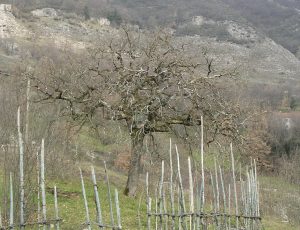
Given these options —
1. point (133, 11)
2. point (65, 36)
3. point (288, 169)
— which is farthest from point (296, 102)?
point (133, 11)

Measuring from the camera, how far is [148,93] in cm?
1605

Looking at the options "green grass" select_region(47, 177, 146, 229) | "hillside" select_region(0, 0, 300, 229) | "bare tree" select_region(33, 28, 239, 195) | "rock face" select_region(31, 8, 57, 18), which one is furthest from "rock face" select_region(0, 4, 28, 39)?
"green grass" select_region(47, 177, 146, 229)

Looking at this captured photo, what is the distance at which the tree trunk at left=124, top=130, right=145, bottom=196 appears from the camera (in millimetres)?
15414

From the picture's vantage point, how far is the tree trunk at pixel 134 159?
1541 centimetres

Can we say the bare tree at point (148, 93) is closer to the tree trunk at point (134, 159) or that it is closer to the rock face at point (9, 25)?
the tree trunk at point (134, 159)

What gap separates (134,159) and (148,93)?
211 cm

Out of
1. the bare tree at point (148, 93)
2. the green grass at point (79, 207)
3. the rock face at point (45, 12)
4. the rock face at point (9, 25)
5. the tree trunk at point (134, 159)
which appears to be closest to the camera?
the green grass at point (79, 207)

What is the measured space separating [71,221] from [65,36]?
83.5 meters

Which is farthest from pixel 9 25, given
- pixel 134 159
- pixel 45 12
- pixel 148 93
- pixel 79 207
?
pixel 79 207

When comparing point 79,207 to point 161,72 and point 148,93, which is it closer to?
point 148,93

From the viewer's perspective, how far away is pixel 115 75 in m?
16.7

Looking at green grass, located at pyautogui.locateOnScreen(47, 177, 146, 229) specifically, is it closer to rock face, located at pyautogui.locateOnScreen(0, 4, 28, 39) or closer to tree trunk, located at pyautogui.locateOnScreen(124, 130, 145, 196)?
tree trunk, located at pyautogui.locateOnScreen(124, 130, 145, 196)

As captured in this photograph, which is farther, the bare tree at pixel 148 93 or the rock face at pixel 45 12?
the rock face at pixel 45 12

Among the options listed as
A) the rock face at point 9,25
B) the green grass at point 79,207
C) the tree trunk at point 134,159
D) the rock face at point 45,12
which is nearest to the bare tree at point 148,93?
the tree trunk at point 134,159
